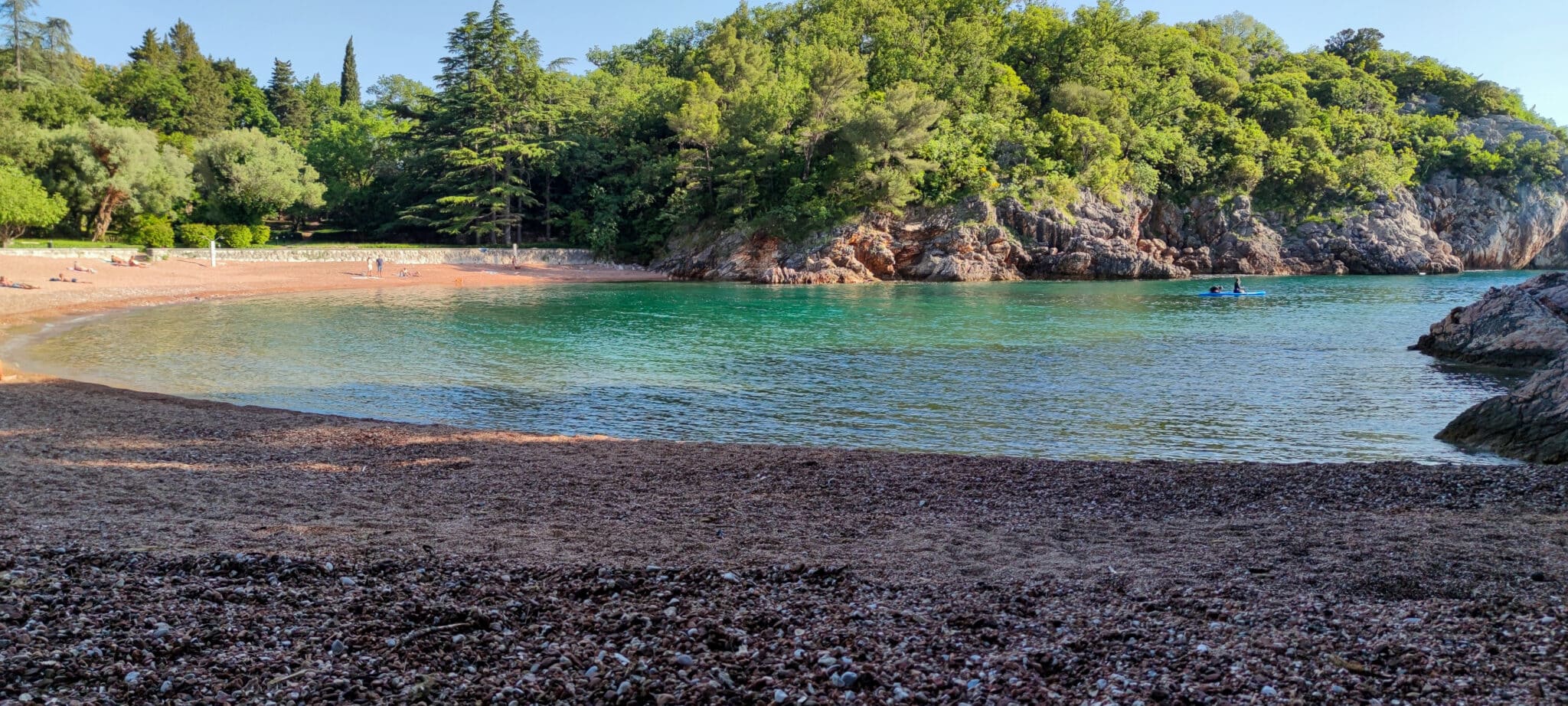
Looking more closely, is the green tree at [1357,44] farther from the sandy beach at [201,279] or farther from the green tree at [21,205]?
the green tree at [21,205]

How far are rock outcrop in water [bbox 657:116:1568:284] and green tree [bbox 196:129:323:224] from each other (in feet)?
88.1

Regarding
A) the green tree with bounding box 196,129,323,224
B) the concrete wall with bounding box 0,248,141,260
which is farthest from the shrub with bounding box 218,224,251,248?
the concrete wall with bounding box 0,248,141,260

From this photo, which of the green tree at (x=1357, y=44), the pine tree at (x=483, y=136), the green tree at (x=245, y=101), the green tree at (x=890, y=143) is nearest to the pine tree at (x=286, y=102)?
the green tree at (x=245, y=101)

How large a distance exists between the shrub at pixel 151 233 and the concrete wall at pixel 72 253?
386cm

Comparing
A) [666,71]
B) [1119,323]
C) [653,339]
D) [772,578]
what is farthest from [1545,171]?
[772,578]

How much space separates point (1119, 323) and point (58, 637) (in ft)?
108

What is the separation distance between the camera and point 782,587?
6023 mm

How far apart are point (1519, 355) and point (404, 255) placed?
193 ft

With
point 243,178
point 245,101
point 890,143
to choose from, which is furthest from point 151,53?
point 890,143

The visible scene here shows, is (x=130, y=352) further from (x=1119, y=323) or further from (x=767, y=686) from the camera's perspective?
(x=1119, y=323)

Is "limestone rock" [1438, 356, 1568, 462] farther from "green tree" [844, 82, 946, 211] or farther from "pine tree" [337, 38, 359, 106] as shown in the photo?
"pine tree" [337, 38, 359, 106]

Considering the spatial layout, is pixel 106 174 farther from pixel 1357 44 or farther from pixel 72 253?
pixel 1357 44

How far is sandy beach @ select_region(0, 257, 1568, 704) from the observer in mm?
4438

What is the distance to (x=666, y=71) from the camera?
8625 centimetres
